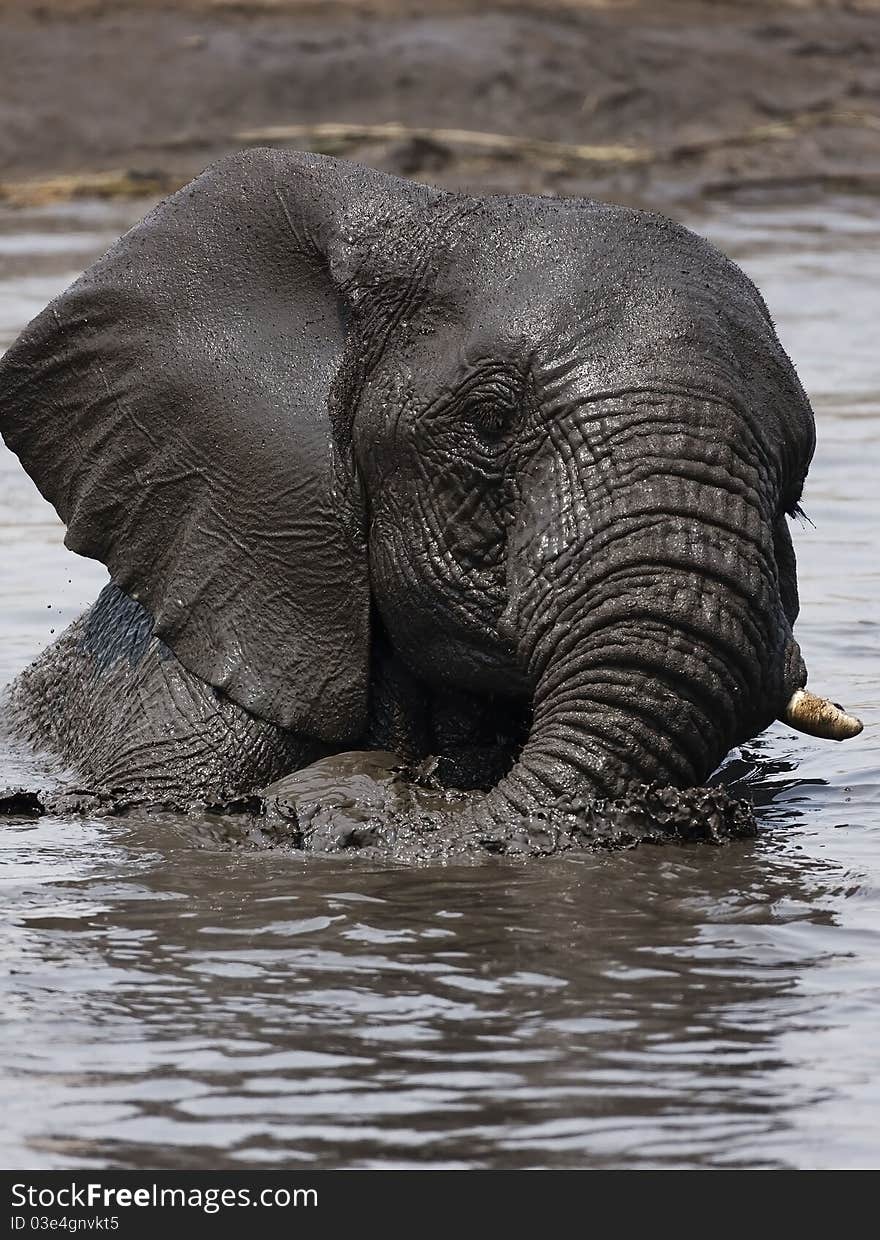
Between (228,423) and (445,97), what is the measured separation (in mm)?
18382

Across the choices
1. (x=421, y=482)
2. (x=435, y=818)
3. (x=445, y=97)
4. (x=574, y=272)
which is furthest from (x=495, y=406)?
(x=445, y=97)

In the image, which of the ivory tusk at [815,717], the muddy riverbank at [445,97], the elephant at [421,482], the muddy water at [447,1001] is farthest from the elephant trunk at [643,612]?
→ the muddy riverbank at [445,97]

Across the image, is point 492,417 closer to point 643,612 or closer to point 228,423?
point 643,612

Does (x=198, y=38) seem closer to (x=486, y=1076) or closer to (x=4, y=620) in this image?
(x=4, y=620)

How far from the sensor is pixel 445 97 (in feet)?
83.4

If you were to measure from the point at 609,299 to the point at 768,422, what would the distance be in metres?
0.53

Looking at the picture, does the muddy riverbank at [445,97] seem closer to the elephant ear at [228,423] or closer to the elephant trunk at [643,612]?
the elephant ear at [228,423]

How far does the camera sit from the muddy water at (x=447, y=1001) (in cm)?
523

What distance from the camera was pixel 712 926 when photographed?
6.54 metres

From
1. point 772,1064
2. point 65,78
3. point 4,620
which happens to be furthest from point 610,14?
point 772,1064

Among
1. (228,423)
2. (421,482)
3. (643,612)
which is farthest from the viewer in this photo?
(228,423)

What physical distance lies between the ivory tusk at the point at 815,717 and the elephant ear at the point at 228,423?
118cm
